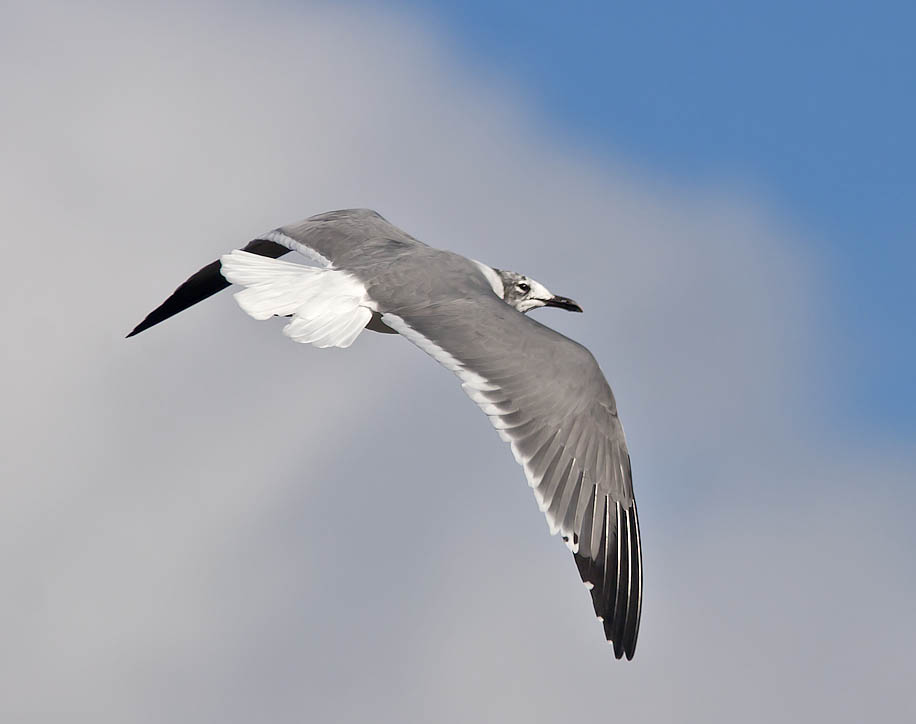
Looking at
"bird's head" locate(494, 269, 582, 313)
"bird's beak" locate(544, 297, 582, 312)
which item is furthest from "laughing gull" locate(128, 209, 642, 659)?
"bird's beak" locate(544, 297, 582, 312)

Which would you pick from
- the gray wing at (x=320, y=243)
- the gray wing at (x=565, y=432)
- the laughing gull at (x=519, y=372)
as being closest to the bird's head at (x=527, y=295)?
the gray wing at (x=320, y=243)

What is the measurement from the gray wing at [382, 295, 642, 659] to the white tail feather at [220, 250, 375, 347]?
0.32 meters

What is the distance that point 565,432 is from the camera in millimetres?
6340

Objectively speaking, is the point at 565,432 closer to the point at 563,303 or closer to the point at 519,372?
the point at 519,372

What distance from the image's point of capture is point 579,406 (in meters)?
6.44

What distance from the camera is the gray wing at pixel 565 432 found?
6.23 meters

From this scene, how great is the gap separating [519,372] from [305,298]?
116cm

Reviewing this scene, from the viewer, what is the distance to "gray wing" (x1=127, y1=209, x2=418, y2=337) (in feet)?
25.2

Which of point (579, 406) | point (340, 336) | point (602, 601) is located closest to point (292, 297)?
point (340, 336)

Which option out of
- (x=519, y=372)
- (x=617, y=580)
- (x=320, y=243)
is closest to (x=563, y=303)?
(x=320, y=243)

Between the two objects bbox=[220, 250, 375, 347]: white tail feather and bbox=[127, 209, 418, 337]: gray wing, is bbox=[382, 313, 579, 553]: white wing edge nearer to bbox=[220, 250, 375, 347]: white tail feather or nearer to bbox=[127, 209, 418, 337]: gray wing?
bbox=[220, 250, 375, 347]: white tail feather

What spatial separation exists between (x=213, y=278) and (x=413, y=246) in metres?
1.61

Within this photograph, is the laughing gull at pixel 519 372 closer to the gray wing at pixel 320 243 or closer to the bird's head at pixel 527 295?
the gray wing at pixel 320 243

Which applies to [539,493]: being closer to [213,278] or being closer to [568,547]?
[568,547]
